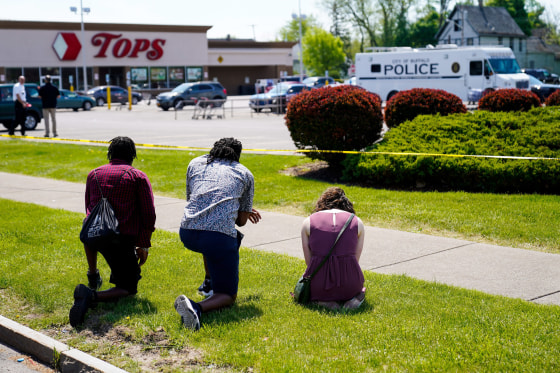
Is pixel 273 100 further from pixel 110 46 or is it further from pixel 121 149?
pixel 110 46

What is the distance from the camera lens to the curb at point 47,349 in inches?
178

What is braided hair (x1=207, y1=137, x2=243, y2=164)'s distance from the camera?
5.40 meters

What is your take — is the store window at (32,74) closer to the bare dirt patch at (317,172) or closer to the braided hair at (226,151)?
the bare dirt patch at (317,172)

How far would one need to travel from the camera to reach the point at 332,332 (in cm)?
475

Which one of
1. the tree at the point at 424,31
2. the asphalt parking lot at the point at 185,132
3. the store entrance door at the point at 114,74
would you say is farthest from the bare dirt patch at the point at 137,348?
the tree at the point at 424,31

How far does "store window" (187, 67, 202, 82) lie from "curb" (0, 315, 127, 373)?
6286 cm

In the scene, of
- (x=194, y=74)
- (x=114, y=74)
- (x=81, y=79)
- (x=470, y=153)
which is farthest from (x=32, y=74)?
(x=470, y=153)

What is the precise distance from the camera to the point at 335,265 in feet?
17.3

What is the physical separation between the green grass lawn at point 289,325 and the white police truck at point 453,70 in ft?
92.9

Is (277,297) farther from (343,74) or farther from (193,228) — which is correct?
(343,74)

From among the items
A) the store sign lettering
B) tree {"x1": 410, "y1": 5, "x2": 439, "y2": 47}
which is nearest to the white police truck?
the store sign lettering

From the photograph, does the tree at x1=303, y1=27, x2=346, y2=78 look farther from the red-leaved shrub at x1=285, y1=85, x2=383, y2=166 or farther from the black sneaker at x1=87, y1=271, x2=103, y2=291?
the black sneaker at x1=87, y1=271, x2=103, y2=291

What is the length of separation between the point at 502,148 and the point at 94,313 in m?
7.64

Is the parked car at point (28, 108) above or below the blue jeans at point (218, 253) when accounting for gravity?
above
